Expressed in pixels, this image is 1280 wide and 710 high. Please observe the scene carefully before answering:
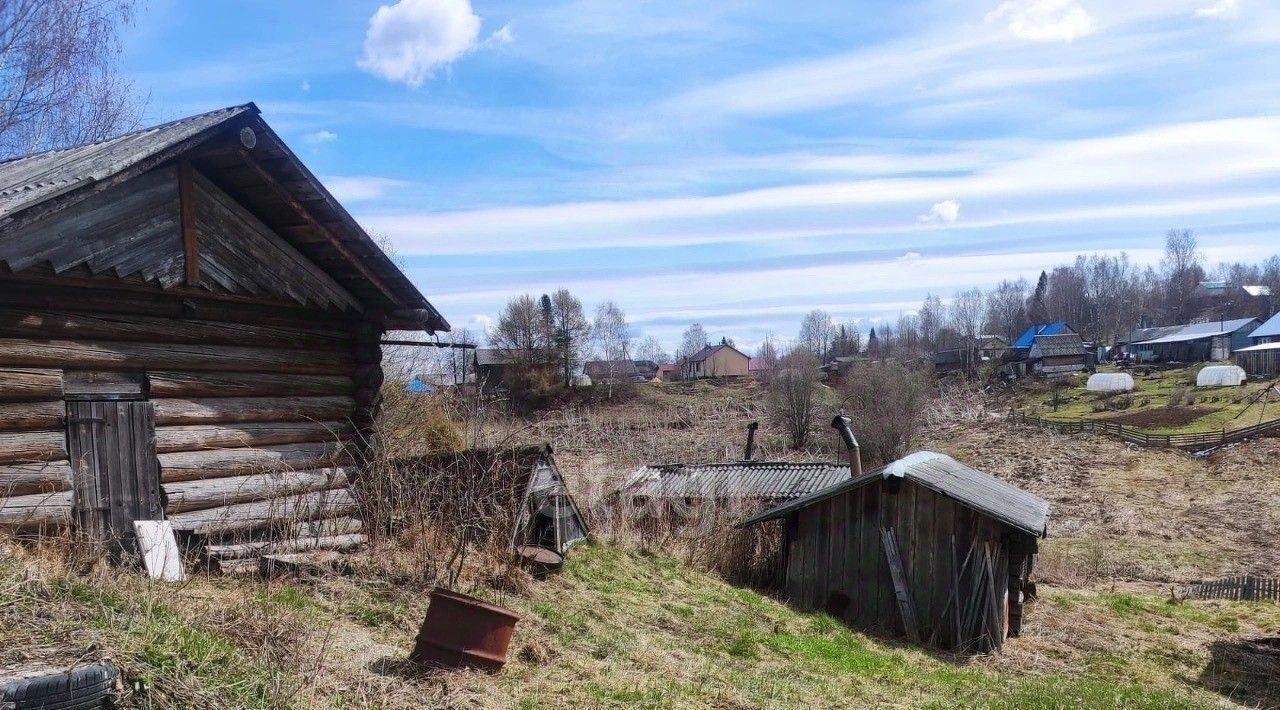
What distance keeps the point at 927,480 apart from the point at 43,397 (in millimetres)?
12665

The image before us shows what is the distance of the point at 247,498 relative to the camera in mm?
8789

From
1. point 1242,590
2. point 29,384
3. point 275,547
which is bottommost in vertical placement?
point 1242,590

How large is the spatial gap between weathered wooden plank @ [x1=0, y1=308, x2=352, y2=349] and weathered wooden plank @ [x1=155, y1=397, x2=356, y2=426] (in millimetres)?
610

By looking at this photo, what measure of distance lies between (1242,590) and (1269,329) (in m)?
55.5

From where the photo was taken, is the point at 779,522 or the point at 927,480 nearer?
the point at 927,480

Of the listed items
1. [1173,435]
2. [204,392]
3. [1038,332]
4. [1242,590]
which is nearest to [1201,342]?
[1038,332]

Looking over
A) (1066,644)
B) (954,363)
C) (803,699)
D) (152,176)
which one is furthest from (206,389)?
(954,363)

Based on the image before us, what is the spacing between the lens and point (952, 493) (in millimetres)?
14281

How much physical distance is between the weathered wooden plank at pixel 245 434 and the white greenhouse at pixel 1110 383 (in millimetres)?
55944

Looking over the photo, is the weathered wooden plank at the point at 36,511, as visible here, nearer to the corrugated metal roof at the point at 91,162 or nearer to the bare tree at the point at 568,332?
the corrugated metal roof at the point at 91,162

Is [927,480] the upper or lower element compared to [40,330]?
lower

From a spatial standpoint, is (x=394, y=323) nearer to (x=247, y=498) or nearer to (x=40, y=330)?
(x=247, y=498)

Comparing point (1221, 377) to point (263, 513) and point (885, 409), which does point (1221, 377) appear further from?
point (263, 513)

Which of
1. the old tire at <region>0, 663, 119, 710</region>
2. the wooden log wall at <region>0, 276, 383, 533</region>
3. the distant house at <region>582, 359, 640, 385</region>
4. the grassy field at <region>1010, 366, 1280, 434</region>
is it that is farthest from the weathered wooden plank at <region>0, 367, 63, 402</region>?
the distant house at <region>582, 359, 640, 385</region>
